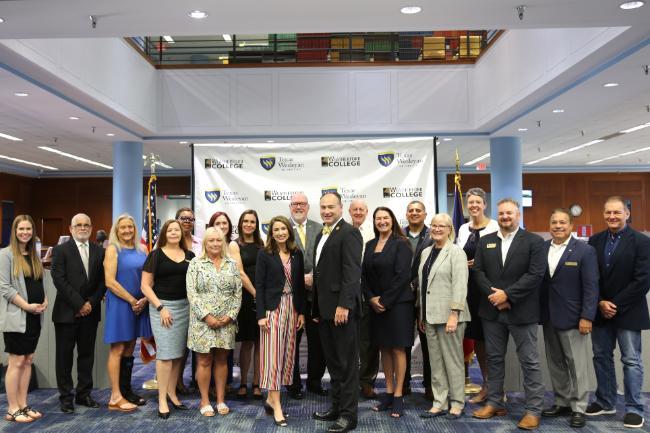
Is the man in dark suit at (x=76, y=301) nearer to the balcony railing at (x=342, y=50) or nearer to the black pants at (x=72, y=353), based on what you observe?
the black pants at (x=72, y=353)

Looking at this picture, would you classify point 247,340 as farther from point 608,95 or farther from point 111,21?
point 608,95

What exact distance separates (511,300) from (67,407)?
3.57m

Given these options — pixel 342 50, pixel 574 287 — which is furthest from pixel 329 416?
pixel 342 50

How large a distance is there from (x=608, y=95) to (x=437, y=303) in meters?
6.14

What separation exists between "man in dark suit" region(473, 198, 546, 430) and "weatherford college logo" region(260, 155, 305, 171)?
2220mm

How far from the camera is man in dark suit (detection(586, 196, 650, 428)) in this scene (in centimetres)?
419

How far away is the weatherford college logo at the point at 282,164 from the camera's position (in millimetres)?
5918

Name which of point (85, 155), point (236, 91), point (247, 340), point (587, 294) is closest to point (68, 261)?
point (247, 340)

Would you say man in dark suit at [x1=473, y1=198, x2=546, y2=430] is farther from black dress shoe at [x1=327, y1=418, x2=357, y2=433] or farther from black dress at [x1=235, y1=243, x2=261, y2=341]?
black dress at [x1=235, y1=243, x2=261, y2=341]

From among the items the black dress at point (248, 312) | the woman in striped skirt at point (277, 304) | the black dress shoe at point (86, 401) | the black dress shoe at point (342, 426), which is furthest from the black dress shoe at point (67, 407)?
the black dress shoe at point (342, 426)

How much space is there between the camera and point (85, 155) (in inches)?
594

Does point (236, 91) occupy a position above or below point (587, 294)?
above

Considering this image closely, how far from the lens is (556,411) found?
4438 millimetres

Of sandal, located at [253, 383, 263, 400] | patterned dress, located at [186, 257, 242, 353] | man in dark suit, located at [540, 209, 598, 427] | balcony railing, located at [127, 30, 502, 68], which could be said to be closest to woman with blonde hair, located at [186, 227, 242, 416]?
patterned dress, located at [186, 257, 242, 353]
